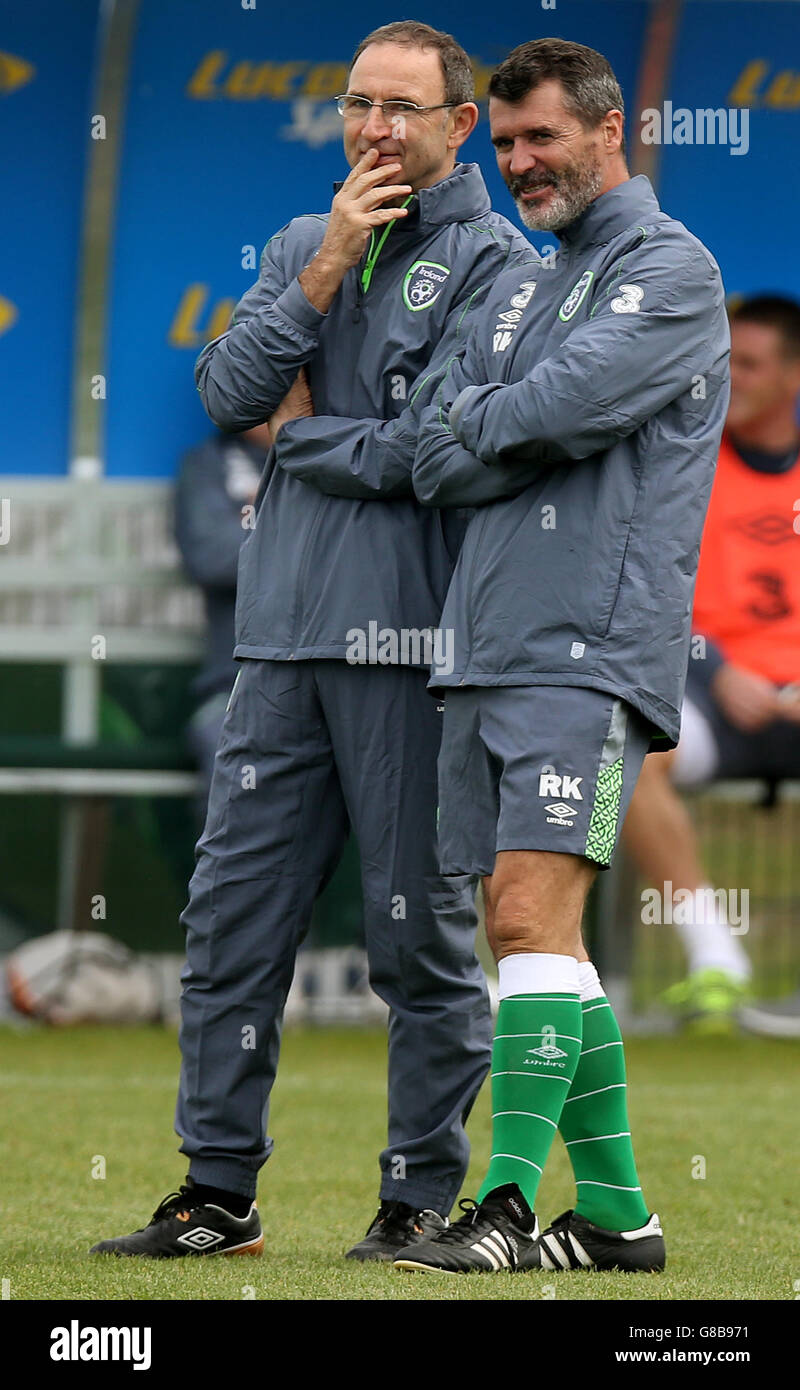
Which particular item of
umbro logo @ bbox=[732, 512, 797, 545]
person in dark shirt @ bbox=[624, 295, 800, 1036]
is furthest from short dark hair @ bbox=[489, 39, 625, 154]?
umbro logo @ bbox=[732, 512, 797, 545]

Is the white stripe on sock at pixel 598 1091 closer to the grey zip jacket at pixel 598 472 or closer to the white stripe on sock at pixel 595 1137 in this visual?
the white stripe on sock at pixel 595 1137

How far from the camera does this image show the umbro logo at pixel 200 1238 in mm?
3779

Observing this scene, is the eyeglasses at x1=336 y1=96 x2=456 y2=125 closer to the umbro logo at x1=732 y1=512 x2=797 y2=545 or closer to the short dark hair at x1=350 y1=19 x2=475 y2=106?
the short dark hair at x1=350 y1=19 x2=475 y2=106

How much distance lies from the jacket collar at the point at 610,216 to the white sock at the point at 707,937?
4275 mm

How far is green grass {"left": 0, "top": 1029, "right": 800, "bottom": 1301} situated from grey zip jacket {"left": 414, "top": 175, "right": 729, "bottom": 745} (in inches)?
38.3

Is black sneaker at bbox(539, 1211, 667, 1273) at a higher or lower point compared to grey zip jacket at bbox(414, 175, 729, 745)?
lower

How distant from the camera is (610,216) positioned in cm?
373

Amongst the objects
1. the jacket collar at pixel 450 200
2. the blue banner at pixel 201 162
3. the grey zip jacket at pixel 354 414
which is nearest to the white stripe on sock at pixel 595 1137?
the grey zip jacket at pixel 354 414

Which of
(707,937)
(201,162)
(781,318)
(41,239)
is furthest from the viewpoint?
(201,162)

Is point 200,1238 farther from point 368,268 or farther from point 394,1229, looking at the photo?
point 368,268

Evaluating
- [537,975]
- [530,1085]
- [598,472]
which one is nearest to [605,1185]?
[530,1085]

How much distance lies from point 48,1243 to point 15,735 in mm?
4626

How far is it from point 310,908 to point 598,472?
0.98 m

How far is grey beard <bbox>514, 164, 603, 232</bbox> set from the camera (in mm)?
3705
